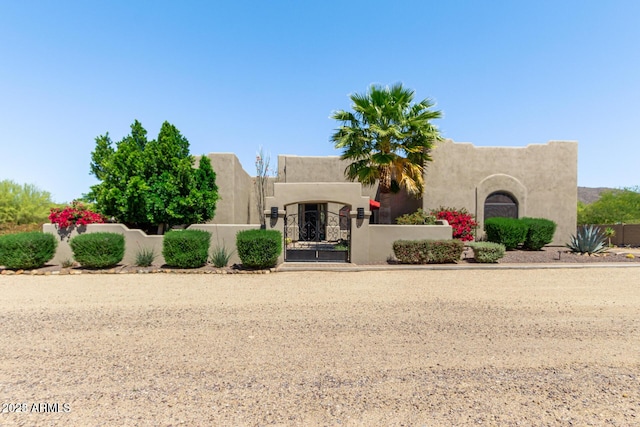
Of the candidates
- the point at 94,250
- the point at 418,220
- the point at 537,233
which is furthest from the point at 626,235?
the point at 94,250

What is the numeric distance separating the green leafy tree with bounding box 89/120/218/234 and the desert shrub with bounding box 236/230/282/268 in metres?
3.81

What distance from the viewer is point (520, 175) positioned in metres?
17.0

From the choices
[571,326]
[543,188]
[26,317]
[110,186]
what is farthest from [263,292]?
[543,188]

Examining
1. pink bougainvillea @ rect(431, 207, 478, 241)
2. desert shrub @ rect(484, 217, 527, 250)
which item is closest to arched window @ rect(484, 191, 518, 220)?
desert shrub @ rect(484, 217, 527, 250)

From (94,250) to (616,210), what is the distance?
4304 cm

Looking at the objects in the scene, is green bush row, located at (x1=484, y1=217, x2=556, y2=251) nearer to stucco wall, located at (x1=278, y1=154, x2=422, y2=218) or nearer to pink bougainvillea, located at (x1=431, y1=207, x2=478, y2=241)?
pink bougainvillea, located at (x1=431, y1=207, x2=478, y2=241)

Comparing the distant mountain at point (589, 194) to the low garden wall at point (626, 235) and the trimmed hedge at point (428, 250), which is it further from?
the trimmed hedge at point (428, 250)

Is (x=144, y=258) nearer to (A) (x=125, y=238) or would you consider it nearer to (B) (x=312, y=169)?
(A) (x=125, y=238)

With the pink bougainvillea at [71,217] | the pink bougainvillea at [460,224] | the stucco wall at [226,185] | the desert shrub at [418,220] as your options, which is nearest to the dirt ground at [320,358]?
the pink bougainvillea at [71,217]

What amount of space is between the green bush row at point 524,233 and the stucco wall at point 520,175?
2318 millimetres

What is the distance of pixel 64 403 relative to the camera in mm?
2900

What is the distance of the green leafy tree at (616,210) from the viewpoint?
3016cm

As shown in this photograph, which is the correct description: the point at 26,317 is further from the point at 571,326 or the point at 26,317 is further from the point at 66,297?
the point at 571,326

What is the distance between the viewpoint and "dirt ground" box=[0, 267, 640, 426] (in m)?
2.77
